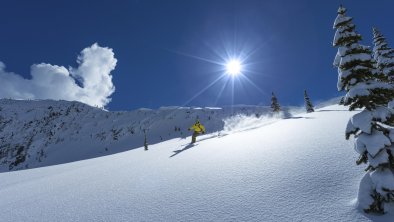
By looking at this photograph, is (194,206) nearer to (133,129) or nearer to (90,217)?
(90,217)

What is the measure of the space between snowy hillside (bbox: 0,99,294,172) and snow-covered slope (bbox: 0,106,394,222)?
39.4 metres

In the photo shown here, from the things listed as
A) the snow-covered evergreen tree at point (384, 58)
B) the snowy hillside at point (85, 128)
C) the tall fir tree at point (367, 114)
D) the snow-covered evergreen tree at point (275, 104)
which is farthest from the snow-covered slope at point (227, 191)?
the snow-covered evergreen tree at point (275, 104)

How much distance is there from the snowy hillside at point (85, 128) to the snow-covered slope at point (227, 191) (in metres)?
39.4

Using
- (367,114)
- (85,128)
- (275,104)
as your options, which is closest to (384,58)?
(367,114)

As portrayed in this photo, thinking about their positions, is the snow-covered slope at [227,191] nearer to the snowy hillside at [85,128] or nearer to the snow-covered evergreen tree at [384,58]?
the snow-covered evergreen tree at [384,58]

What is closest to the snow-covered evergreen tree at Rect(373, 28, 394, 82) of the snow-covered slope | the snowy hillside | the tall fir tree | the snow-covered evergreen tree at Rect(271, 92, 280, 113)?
the snow-covered slope

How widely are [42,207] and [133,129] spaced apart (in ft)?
203

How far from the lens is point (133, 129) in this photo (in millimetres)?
70000

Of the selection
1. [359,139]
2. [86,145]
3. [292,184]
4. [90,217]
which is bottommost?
[90,217]

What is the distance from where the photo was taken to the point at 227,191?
7.58 metres

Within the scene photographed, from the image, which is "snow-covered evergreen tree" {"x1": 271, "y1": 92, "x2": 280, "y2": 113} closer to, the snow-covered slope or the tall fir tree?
the snow-covered slope

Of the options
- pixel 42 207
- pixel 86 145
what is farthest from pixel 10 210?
pixel 86 145

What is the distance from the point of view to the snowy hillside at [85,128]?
6197 cm

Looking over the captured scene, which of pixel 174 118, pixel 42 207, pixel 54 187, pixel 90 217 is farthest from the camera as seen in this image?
pixel 174 118
